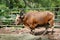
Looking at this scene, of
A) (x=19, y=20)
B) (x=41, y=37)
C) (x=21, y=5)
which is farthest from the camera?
(x=21, y=5)

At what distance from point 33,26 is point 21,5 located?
4569mm

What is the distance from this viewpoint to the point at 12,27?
523 inches

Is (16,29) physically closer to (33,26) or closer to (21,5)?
(33,26)

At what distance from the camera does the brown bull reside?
11586 mm

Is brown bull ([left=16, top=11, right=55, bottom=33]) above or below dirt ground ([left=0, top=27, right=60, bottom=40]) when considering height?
above

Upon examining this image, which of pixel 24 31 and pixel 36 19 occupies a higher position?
pixel 36 19

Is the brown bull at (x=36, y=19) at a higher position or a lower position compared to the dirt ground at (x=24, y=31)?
higher

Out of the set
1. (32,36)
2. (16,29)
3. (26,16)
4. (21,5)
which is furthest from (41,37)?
(21,5)

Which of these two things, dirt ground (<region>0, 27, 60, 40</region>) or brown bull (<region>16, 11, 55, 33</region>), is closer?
dirt ground (<region>0, 27, 60, 40</region>)

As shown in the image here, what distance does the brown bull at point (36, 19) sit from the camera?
1159 centimetres

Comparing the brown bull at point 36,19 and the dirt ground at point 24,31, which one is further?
the brown bull at point 36,19

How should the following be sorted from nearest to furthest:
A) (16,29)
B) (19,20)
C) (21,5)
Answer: (19,20) → (16,29) → (21,5)

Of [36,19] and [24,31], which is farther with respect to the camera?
[24,31]

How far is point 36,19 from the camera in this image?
38.1ft
